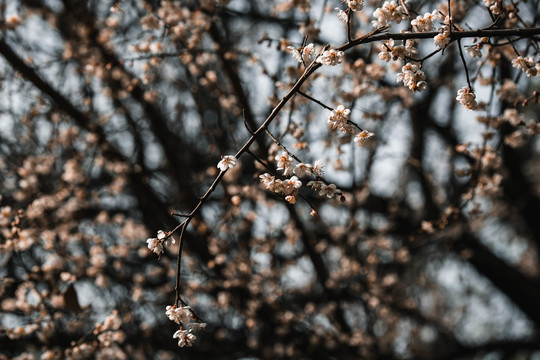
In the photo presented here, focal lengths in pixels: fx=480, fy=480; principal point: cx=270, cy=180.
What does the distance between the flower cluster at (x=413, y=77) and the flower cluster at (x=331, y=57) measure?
297 millimetres

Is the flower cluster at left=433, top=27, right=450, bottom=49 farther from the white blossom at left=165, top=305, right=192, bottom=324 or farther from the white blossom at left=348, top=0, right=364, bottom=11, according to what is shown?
the white blossom at left=165, top=305, right=192, bottom=324

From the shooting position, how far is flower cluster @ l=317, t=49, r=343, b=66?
6.54 feet

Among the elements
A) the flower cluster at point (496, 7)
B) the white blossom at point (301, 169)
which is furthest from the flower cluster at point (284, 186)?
the flower cluster at point (496, 7)

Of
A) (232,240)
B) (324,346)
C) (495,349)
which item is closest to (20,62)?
(232,240)

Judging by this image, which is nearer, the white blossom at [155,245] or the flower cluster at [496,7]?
the white blossom at [155,245]

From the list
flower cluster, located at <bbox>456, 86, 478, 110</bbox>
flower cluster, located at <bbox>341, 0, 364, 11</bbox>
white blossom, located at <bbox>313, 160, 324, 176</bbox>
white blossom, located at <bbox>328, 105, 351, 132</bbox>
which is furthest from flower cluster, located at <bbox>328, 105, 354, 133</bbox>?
flower cluster, located at <bbox>456, 86, 478, 110</bbox>

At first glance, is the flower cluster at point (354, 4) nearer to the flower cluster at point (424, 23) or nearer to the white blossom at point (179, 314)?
the flower cluster at point (424, 23)

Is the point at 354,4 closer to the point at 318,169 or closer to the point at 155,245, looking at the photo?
the point at 318,169

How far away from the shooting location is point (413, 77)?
209 cm

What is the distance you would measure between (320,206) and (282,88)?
9.72ft

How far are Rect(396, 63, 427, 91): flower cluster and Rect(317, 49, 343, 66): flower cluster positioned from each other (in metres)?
0.30

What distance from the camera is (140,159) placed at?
5289 mm

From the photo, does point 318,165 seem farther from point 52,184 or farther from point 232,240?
point 52,184

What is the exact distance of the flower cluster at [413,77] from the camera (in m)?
2.08
